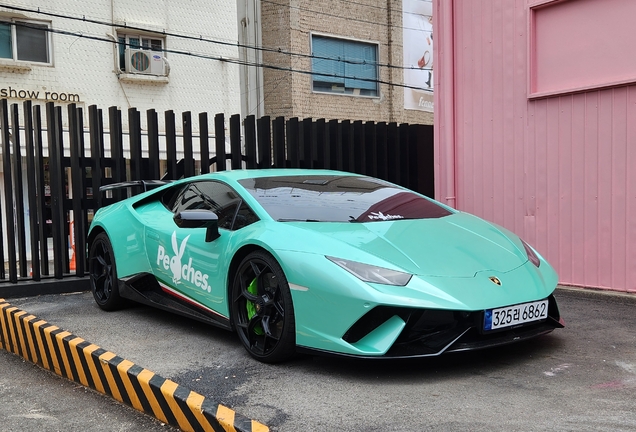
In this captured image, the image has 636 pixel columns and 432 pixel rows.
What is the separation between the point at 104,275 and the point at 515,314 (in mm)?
3848

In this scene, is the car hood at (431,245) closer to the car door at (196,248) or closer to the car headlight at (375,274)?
the car headlight at (375,274)

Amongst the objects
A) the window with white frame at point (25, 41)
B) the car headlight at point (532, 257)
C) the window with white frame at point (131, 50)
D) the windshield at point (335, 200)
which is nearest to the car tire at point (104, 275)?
the windshield at point (335, 200)

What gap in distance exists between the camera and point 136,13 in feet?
53.6

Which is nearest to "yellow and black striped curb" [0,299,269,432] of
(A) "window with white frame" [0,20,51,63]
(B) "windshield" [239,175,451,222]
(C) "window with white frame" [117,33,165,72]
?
(B) "windshield" [239,175,451,222]

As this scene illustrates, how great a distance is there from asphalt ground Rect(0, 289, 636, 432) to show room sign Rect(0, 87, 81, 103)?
11.2m

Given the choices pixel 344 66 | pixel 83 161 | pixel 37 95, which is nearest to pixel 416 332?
pixel 83 161

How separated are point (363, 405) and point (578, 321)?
8.34 feet

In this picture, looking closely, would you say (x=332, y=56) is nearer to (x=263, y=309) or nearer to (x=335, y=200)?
(x=335, y=200)

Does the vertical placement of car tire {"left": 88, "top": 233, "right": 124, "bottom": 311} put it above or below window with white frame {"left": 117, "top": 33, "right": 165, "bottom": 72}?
below

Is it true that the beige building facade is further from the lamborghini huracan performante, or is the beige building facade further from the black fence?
the lamborghini huracan performante

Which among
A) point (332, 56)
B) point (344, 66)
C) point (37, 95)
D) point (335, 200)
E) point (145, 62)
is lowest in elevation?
point (335, 200)

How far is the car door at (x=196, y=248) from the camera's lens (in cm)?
447

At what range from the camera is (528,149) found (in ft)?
22.5

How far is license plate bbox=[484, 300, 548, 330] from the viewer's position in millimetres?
3572
